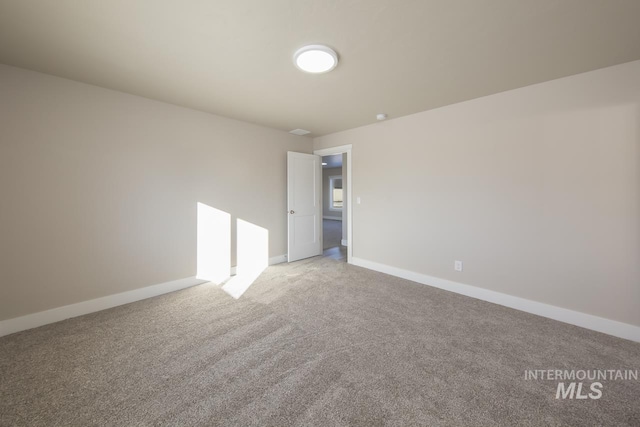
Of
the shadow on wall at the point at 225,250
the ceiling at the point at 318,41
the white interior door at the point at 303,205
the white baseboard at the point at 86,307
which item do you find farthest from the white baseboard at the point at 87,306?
the ceiling at the point at 318,41

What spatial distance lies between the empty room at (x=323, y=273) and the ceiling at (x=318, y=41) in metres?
0.02

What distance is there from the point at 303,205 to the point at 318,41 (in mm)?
3015

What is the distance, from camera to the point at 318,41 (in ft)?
6.00

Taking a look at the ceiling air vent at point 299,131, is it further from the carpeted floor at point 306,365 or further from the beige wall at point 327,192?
the beige wall at point 327,192

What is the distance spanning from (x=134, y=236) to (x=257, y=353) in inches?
82.3

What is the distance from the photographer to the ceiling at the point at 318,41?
59.9 inches

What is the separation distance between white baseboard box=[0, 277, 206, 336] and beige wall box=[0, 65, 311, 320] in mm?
61

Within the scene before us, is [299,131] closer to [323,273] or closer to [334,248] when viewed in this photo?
[323,273]

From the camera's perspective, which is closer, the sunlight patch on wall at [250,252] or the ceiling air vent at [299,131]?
the sunlight patch on wall at [250,252]

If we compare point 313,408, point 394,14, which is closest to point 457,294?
point 313,408

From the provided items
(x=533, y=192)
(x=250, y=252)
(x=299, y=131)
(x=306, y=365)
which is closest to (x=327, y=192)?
(x=299, y=131)

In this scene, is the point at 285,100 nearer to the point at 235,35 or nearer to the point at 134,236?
the point at 235,35

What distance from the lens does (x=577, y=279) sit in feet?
7.69

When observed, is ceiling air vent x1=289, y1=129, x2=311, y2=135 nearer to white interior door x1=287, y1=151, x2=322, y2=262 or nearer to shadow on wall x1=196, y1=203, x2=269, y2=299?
white interior door x1=287, y1=151, x2=322, y2=262
